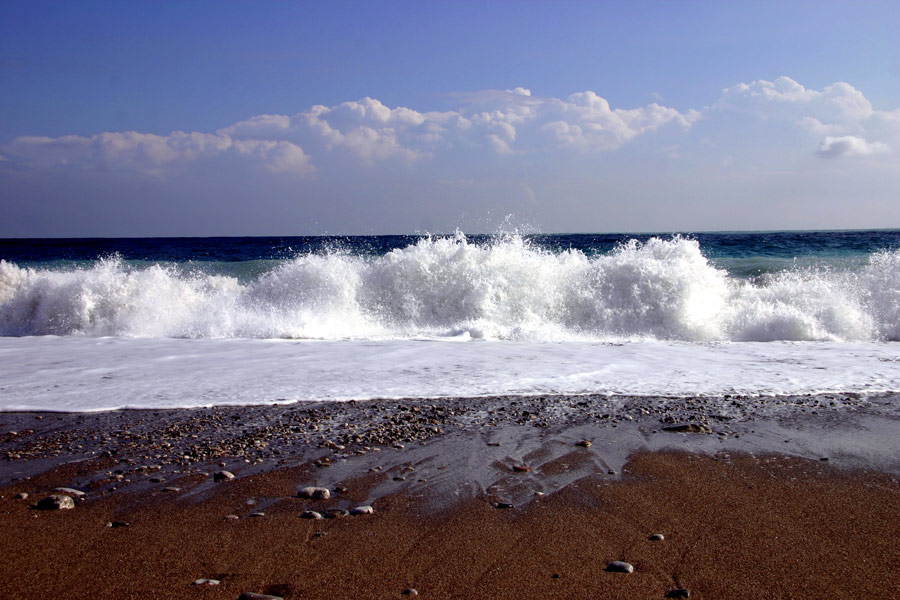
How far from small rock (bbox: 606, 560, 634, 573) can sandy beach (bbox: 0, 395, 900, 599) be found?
2cm

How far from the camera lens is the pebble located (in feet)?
9.44

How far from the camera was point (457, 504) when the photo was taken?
281 centimetres

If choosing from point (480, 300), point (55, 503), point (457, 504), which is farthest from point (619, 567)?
point (480, 300)

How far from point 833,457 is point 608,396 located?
68.3 inches

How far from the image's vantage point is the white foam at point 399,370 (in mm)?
5047

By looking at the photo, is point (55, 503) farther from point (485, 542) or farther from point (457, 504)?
point (485, 542)

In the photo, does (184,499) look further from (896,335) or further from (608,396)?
(896,335)

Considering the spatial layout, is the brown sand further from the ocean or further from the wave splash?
the wave splash

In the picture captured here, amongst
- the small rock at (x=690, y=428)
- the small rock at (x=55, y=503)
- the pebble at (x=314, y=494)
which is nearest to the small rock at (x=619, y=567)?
the pebble at (x=314, y=494)

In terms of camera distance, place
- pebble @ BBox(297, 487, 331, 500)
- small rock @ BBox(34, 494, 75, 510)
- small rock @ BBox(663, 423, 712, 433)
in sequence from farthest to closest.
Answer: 1. small rock @ BBox(663, 423, 712, 433)
2. pebble @ BBox(297, 487, 331, 500)
3. small rock @ BBox(34, 494, 75, 510)

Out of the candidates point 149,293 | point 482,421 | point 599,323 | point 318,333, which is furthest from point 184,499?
point 149,293

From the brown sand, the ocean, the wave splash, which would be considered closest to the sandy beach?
the brown sand

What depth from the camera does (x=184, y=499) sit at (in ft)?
9.41

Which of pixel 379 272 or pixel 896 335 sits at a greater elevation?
pixel 379 272
